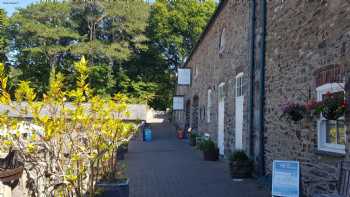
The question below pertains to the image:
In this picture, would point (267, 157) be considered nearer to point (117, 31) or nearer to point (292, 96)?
point (292, 96)

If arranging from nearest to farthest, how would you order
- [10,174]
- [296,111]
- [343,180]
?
[343,180] < [10,174] < [296,111]

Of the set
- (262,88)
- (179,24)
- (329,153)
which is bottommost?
(329,153)

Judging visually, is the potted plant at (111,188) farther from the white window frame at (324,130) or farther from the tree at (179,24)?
the tree at (179,24)

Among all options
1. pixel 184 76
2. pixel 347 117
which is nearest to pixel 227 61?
pixel 347 117

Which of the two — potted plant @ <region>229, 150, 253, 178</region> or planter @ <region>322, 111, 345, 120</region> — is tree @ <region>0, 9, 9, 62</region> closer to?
potted plant @ <region>229, 150, 253, 178</region>

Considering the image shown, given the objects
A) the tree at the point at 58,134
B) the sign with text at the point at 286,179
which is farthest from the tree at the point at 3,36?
the sign with text at the point at 286,179

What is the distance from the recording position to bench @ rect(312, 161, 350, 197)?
4.87m

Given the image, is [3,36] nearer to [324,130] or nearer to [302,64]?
[302,64]

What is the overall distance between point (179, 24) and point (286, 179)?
1227 inches

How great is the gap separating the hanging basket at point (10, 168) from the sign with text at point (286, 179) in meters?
4.01

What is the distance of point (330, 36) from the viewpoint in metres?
6.05

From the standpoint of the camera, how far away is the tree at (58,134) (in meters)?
4.45

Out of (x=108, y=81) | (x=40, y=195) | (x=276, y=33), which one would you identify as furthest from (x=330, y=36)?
(x=108, y=81)

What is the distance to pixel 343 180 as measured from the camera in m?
5.02
